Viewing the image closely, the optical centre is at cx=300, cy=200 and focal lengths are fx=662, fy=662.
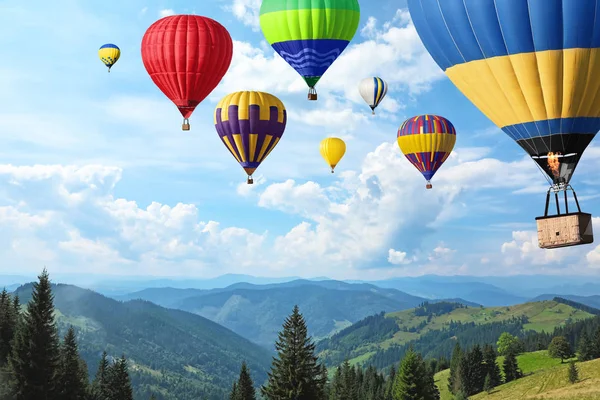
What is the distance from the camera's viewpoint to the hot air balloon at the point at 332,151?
98562 millimetres

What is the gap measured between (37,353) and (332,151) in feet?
165

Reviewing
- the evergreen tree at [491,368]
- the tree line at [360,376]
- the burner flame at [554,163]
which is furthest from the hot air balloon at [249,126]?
the evergreen tree at [491,368]

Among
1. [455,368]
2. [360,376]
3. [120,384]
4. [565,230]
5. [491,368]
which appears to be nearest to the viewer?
[565,230]

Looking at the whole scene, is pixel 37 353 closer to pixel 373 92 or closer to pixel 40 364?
pixel 40 364

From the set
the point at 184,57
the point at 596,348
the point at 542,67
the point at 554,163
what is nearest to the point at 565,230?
the point at 554,163

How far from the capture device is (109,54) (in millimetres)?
139625

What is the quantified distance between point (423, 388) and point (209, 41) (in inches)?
2312

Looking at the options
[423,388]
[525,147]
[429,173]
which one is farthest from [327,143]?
[525,147]

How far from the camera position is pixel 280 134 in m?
71.6

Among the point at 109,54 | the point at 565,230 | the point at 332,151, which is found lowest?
the point at 565,230

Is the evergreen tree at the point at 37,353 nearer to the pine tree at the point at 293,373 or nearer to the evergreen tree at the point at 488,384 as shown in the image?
the pine tree at the point at 293,373

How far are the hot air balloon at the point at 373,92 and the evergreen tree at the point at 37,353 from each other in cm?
4808

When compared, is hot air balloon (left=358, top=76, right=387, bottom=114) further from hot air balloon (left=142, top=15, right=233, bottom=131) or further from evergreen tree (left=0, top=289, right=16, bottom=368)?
evergreen tree (left=0, top=289, right=16, bottom=368)

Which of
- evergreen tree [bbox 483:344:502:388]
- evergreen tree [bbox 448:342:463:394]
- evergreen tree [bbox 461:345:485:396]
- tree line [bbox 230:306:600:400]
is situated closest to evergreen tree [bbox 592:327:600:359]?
tree line [bbox 230:306:600:400]
